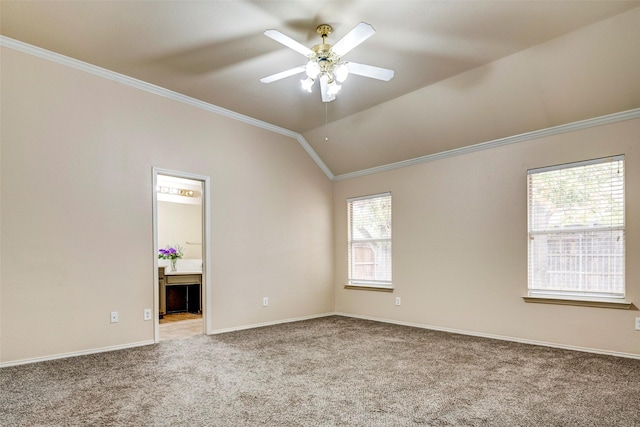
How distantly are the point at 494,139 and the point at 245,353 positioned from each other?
12.2 feet

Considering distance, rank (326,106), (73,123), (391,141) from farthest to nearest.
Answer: (391,141), (326,106), (73,123)

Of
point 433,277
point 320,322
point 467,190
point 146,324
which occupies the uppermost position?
point 467,190

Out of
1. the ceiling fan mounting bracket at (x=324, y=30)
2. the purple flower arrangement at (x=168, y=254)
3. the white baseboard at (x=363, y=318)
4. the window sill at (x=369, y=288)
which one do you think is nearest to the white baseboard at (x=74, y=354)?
the white baseboard at (x=363, y=318)

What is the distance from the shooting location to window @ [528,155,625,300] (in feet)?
11.9

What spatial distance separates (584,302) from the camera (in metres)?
3.70

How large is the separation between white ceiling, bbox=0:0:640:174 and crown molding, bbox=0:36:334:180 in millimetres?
98

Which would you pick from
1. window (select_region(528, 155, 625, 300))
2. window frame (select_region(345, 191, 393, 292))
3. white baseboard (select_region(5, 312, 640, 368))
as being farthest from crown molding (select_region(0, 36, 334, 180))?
window (select_region(528, 155, 625, 300))

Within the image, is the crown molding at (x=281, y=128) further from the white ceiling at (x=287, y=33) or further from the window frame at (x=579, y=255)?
the window frame at (x=579, y=255)

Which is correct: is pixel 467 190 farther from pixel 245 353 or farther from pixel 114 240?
pixel 114 240

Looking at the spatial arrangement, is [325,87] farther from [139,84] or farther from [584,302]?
[584,302]

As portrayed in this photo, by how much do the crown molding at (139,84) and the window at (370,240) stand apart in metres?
1.27

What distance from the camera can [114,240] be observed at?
12.5ft

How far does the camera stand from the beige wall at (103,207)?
3.29 meters

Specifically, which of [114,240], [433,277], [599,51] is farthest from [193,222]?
[599,51]
